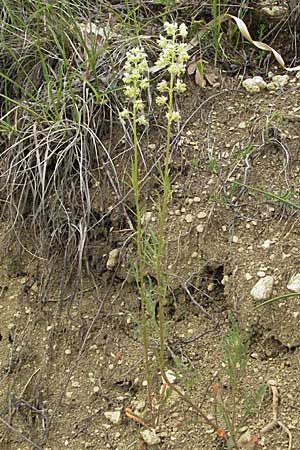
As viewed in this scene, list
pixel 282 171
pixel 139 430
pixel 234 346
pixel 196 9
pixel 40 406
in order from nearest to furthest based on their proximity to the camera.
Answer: pixel 234 346 < pixel 139 430 < pixel 40 406 < pixel 282 171 < pixel 196 9

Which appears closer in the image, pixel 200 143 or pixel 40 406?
pixel 40 406

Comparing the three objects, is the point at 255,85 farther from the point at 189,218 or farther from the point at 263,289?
the point at 263,289

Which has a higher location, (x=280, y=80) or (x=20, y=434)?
(x=280, y=80)

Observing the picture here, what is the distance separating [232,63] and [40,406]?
3.95 feet

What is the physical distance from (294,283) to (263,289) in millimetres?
76

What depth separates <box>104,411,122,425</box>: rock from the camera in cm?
189

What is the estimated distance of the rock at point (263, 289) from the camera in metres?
1.90

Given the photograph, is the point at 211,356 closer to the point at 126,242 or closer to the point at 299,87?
the point at 126,242

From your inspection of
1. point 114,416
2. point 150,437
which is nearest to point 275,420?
point 150,437

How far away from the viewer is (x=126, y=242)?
2139 millimetres

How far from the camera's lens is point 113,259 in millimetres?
2145

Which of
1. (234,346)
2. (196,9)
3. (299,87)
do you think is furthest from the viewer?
(196,9)

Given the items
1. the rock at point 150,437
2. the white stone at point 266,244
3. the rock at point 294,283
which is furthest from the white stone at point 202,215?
the rock at point 150,437

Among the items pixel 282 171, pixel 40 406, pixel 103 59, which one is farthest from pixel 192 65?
pixel 40 406
